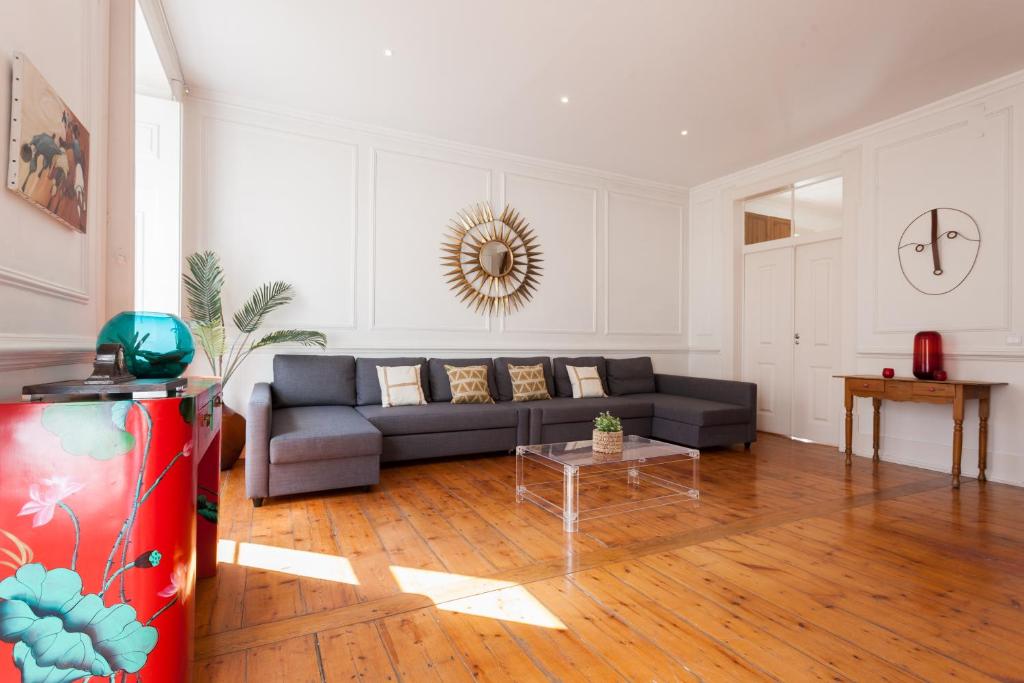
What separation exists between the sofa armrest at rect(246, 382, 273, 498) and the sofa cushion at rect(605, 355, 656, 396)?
334cm

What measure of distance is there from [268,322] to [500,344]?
6.81 feet

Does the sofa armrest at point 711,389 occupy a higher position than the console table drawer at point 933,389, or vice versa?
the console table drawer at point 933,389

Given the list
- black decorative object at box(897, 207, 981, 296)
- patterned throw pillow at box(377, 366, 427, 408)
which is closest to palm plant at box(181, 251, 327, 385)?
patterned throw pillow at box(377, 366, 427, 408)

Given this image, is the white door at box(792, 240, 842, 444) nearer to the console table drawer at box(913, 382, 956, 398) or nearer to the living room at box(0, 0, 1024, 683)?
the living room at box(0, 0, 1024, 683)

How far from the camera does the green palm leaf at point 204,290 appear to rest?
12.1 feet

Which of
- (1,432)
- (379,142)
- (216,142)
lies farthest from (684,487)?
(216,142)

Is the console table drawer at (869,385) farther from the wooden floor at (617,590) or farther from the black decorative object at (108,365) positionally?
the black decorative object at (108,365)

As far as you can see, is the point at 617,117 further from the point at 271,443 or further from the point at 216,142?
the point at 271,443

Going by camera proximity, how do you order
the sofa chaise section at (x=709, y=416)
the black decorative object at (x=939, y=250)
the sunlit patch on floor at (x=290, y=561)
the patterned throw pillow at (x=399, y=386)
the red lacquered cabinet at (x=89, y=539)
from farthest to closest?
1. the sofa chaise section at (x=709, y=416)
2. the patterned throw pillow at (x=399, y=386)
3. the black decorative object at (x=939, y=250)
4. the sunlit patch on floor at (x=290, y=561)
5. the red lacquered cabinet at (x=89, y=539)

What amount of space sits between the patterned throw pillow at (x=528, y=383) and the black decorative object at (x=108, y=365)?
3265mm

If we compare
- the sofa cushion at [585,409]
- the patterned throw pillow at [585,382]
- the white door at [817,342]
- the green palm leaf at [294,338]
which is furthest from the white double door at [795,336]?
the green palm leaf at [294,338]

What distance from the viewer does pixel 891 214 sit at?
4.19 m

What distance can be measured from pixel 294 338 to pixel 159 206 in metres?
1.34

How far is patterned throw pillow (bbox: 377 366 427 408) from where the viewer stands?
4008mm
